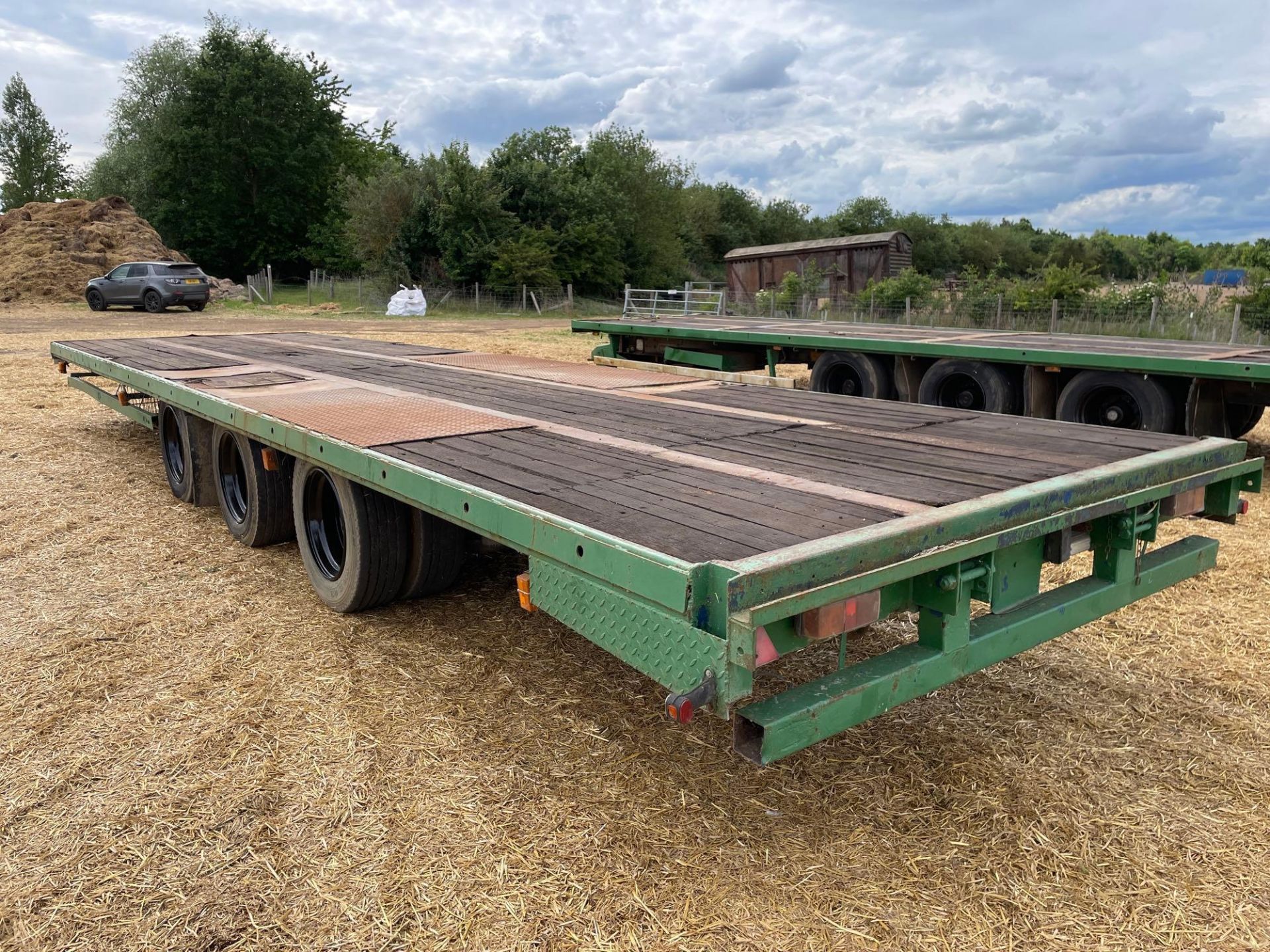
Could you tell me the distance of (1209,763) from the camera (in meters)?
3.42

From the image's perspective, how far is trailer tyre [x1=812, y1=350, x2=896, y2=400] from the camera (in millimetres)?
10664

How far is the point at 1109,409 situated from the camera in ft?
28.5

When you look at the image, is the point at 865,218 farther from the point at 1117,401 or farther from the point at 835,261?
the point at 1117,401

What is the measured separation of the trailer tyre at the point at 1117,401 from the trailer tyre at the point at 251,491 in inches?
262

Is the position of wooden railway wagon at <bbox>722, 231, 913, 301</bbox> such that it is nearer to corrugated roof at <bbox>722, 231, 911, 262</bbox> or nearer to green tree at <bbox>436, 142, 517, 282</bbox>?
corrugated roof at <bbox>722, 231, 911, 262</bbox>

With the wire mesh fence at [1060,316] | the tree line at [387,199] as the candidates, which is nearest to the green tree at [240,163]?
the tree line at [387,199]

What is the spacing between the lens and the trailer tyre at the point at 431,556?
451 centimetres

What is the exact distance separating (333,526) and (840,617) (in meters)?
3.32

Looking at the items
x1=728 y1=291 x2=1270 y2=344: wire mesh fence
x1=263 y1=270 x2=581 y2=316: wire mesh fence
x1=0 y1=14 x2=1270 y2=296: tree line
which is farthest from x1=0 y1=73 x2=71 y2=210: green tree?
x1=728 y1=291 x2=1270 y2=344: wire mesh fence

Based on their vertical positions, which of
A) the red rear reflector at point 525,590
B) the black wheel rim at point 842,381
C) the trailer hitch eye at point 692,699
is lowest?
the black wheel rim at point 842,381

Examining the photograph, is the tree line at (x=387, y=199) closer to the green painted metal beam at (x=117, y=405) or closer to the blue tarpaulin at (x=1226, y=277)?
the blue tarpaulin at (x=1226, y=277)

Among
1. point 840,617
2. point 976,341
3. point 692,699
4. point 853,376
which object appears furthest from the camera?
point 853,376

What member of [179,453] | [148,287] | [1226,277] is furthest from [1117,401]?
[148,287]

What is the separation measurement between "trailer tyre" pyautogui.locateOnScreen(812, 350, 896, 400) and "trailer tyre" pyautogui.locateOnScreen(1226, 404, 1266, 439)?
10.5ft
